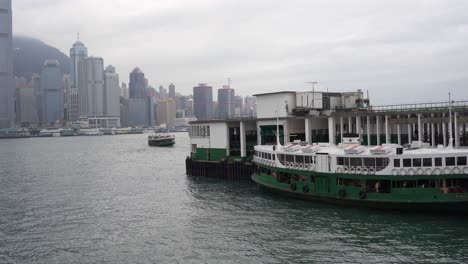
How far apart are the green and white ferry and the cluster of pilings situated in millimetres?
14170

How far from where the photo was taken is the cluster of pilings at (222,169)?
5831cm

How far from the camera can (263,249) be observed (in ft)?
94.9

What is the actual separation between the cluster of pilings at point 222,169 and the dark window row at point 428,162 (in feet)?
81.0

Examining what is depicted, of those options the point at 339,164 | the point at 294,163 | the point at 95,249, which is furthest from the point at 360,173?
the point at 95,249

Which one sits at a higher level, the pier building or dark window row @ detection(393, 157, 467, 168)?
the pier building

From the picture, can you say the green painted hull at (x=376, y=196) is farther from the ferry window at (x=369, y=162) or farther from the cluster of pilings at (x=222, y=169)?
the cluster of pilings at (x=222, y=169)

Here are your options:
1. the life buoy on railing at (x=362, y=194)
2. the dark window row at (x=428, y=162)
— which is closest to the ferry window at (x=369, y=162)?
the dark window row at (x=428, y=162)

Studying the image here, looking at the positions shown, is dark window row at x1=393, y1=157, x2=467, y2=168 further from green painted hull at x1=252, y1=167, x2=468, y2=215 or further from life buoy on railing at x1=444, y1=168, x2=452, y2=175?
green painted hull at x1=252, y1=167, x2=468, y2=215

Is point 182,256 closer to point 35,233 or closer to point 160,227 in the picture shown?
point 160,227

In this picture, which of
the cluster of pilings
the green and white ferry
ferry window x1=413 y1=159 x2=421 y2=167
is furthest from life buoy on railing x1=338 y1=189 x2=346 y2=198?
the cluster of pilings

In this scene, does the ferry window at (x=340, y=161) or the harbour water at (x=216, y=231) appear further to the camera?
the ferry window at (x=340, y=161)

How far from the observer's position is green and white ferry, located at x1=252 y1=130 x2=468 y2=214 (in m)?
33.9

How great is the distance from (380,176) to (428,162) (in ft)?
12.3

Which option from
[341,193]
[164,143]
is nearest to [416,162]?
[341,193]
